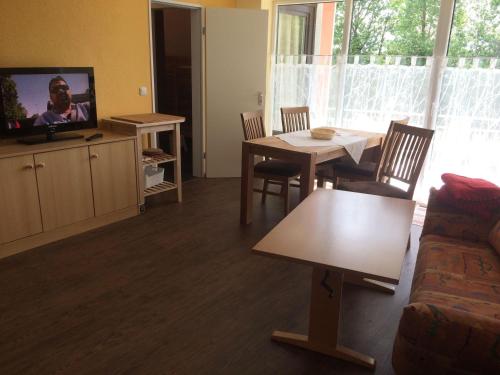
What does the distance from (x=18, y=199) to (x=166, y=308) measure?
1.38m

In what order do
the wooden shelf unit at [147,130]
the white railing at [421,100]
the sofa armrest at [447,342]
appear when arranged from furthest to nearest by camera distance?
the white railing at [421,100] < the wooden shelf unit at [147,130] < the sofa armrest at [447,342]

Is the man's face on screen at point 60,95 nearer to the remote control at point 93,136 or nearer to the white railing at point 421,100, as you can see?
the remote control at point 93,136

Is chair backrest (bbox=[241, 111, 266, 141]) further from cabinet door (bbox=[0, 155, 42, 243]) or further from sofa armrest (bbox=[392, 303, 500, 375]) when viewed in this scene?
sofa armrest (bbox=[392, 303, 500, 375])

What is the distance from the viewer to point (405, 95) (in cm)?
418

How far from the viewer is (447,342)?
4.58ft

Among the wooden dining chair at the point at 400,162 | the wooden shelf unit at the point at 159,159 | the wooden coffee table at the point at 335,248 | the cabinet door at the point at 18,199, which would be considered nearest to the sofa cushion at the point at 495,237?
the wooden coffee table at the point at 335,248

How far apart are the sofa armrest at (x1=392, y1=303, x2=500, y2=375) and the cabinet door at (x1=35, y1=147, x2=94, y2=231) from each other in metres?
2.58

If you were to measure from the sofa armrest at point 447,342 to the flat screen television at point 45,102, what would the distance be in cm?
281

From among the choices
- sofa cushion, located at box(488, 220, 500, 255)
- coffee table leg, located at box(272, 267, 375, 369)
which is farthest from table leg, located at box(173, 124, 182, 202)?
sofa cushion, located at box(488, 220, 500, 255)

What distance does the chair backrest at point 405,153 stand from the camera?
3221 millimetres

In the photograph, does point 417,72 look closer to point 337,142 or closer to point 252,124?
point 337,142

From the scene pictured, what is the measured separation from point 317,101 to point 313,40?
27.9 inches

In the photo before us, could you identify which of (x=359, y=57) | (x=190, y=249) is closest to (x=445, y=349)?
(x=190, y=249)

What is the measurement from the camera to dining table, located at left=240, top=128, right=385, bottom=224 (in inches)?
123
